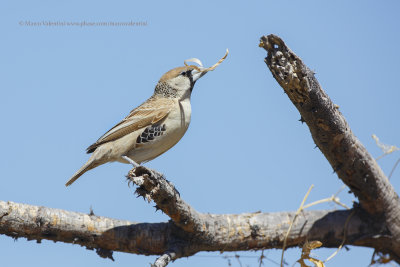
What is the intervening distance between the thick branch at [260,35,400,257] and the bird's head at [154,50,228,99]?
243 cm

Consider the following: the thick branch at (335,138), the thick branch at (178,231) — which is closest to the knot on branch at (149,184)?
the thick branch at (178,231)

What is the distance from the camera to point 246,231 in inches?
192

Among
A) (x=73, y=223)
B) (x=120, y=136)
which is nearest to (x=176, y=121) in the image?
(x=120, y=136)

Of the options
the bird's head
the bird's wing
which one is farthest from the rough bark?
the bird's head

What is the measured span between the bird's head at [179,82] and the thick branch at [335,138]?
2.43 m

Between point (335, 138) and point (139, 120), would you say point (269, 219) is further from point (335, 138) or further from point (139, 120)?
point (139, 120)

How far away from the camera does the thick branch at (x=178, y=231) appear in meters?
4.44

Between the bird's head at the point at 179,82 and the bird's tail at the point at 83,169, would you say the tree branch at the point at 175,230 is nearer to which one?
the bird's tail at the point at 83,169

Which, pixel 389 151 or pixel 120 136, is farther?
pixel 120 136

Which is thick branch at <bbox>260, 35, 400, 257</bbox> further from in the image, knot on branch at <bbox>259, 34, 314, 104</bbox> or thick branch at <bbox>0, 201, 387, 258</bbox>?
Result: thick branch at <bbox>0, 201, 387, 258</bbox>

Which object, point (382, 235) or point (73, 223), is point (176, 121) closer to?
point (73, 223)

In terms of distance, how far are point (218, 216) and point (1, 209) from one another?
191 cm

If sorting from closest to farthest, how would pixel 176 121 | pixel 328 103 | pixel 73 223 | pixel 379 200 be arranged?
pixel 328 103
pixel 73 223
pixel 379 200
pixel 176 121

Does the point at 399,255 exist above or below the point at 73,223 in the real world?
below
